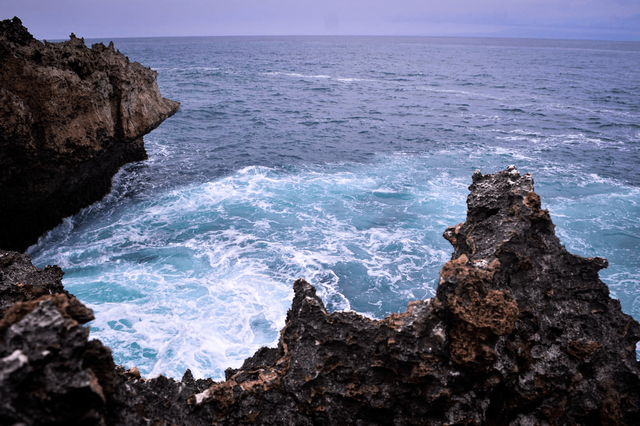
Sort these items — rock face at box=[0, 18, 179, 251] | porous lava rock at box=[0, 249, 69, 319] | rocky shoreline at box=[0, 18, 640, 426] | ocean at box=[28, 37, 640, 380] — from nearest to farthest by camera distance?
A: rocky shoreline at box=[0, 18, 640, 426], porous lava rock at box=[0, 249, 69, 319], ocean at box=[28, 37, 640, 380], rock face at box=[0, 18, 179, 251]

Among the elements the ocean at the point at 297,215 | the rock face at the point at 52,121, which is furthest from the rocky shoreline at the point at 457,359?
the rock face at the point at 52,121

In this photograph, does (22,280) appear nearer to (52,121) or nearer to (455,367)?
(455,367)

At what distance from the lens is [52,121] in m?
14.4

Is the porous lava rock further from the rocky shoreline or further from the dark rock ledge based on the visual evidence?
the dark rock ledge

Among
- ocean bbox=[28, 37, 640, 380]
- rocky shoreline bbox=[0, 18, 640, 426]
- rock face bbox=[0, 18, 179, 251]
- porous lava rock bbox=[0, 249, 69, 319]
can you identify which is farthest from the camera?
→ rock face bbox=[0, 18, 179, 251]

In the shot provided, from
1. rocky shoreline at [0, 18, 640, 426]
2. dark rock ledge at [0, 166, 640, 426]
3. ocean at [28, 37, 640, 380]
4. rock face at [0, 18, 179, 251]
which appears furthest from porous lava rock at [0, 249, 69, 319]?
rock face at [0, 18, 179, 251]

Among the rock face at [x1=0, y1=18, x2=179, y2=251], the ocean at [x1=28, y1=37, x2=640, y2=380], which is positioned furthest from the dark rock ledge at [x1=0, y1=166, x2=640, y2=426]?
the rock face at [x1=0, y1=18, x2=179, y2=251]

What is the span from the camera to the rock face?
44.7 feet

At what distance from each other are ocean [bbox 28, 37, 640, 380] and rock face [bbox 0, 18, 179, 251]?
1.36 m

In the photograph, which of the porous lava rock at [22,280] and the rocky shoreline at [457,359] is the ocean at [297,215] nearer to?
the porous lava rock at [22,280]

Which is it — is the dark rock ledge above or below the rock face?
below

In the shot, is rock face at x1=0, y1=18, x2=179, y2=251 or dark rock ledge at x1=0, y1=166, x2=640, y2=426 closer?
dark rock ledge at x1=0, y1=166, x2=640, y2=426

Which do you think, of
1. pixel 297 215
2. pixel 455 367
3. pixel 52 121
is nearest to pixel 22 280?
pixel 455 367

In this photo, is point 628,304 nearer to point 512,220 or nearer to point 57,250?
point 512,220
